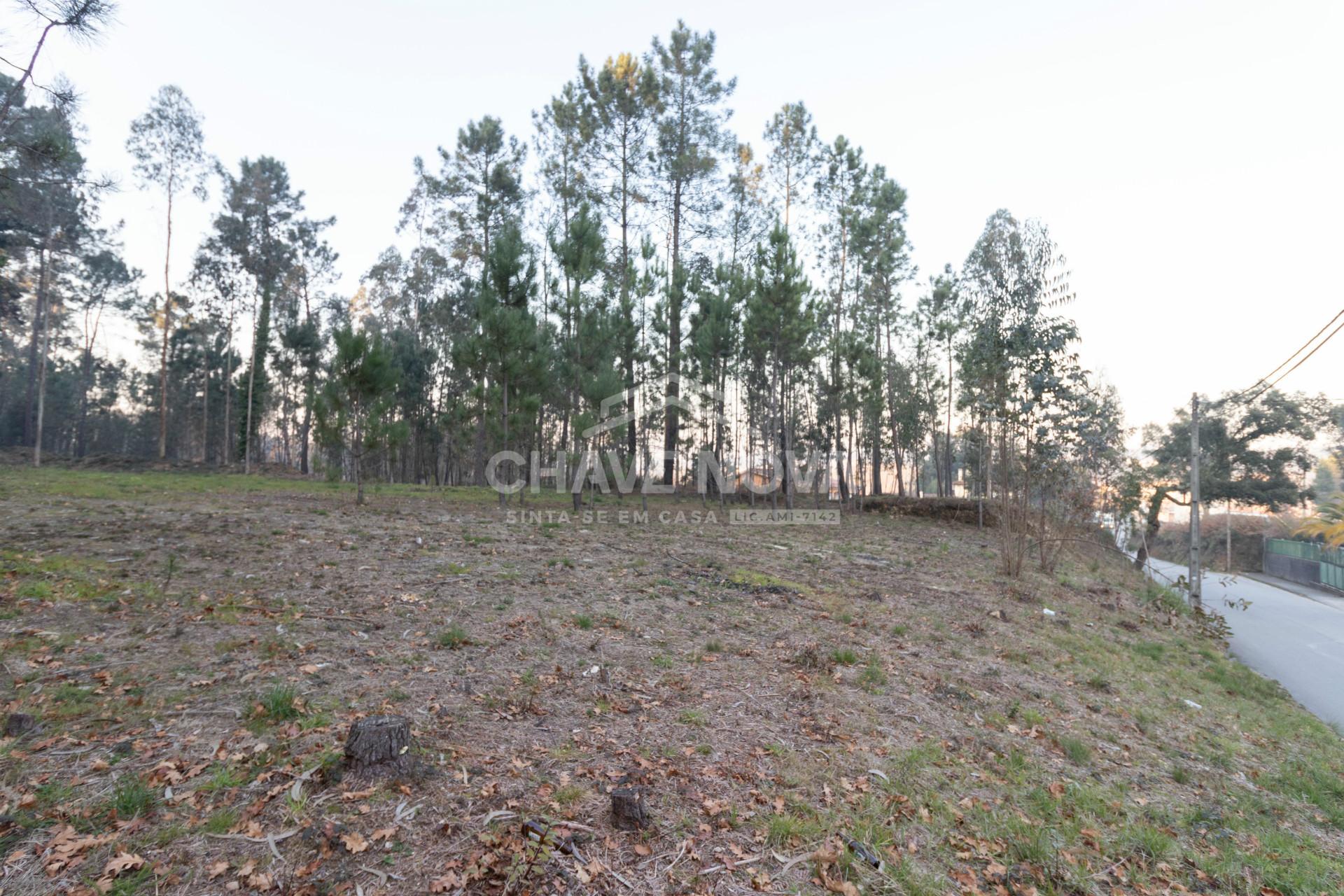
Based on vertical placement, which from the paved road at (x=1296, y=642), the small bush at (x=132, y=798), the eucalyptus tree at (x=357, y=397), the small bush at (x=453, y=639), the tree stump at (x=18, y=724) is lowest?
the paved road at (x=1296, y=642)

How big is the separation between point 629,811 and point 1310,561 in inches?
1506

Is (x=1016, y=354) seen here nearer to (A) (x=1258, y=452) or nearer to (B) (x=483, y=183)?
(B) (x=483, y=183)

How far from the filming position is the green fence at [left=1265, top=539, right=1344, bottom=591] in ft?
80.9

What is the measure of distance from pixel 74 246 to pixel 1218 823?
41.7 metres

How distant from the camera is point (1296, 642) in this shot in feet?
42.5

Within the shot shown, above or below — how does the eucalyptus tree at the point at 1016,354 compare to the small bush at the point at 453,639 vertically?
above

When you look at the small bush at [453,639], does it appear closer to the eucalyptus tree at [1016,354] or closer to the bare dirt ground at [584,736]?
the bare dirt ground at [584,736]

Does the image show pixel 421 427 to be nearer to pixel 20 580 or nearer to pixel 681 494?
pixel 681 494

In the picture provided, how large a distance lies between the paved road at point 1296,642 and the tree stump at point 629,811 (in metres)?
10.7

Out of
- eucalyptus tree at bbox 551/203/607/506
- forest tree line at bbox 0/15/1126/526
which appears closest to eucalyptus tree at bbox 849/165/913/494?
forest tree line at bbox 0/15/1126/526

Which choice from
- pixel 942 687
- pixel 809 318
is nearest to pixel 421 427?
pixel 809 318

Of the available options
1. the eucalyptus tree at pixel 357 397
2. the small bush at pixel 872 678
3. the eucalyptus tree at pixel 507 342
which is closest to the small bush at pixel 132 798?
the small bush at pixel 872 678

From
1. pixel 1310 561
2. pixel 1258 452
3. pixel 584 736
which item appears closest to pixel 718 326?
pixel 584 736

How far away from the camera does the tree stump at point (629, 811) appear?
334cm
